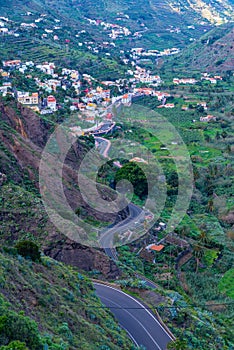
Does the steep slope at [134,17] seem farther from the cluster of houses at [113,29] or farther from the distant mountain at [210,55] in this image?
the distant mountain at [210,55]

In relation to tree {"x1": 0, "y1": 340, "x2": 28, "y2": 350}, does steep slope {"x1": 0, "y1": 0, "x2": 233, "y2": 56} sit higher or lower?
lower

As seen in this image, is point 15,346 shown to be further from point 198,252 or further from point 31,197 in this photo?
point 198,252

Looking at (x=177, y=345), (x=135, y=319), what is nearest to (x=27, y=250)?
(x=135, y=319)

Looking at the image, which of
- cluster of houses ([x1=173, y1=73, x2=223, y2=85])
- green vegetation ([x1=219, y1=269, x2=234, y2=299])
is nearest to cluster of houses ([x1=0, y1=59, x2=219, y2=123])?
cluster of houses ([x1=173, y1=73, x2=223, y2=85])

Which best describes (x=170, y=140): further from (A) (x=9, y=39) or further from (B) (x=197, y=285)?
(A) (x=9, y=39)

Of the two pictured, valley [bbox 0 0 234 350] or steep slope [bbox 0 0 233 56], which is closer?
valley [bbox 0 0 234 350]

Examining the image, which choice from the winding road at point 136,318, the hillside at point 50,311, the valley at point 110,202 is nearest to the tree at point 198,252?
the valley at point 110,202

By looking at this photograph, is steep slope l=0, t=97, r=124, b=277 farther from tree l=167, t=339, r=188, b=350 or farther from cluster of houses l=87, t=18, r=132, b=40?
cluster of houses l=87, t=18, r=132, b=40
